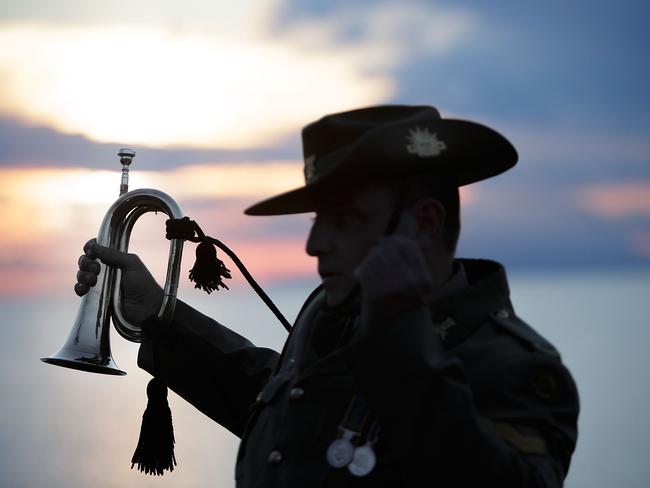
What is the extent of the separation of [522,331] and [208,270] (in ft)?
7.72

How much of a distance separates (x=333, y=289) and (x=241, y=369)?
1.65 meters

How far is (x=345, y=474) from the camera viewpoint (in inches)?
147

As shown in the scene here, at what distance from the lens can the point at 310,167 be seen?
409 centimetres

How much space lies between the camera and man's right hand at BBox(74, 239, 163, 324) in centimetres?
559

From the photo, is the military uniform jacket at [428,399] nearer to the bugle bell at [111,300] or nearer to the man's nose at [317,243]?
the man's nose at [317,243]

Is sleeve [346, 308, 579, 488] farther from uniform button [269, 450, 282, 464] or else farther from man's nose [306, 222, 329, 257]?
uniform button [269, 450, 282, 464]

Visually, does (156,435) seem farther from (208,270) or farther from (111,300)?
(208,270)

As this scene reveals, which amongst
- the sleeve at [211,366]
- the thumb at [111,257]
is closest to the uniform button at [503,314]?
the sleeve at [211,366]

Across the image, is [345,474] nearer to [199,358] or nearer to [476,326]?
[476,326]

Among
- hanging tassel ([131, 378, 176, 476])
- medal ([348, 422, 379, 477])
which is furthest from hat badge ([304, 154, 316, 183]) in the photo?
hanging tassel ([131, 378, 176, 476])

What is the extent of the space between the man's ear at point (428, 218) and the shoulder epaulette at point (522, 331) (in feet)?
1.33

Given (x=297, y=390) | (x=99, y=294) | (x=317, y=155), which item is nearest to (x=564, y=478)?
(x=297, y=390)

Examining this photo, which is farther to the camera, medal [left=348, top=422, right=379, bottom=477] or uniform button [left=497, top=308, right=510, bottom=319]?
uniform button [left=497, top=308, right=510, bottom=319]

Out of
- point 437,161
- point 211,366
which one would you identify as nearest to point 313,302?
point 211,366
